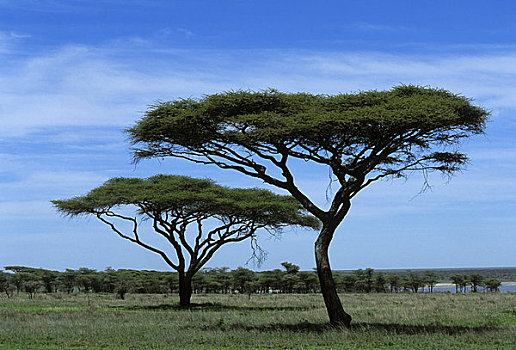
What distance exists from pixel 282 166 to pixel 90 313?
1246cm

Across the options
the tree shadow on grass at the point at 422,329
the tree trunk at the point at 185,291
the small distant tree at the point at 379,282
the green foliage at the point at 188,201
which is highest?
the green foliage at the point at 188,201

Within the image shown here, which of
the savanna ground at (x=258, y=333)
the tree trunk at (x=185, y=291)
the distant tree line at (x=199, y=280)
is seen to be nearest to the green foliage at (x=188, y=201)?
the tree trunk at (x=185, y=291)

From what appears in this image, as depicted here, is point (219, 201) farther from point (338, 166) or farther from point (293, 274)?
point (293, 274)

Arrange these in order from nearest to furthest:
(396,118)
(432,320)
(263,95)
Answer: (396,118), (263,95), (432,320)

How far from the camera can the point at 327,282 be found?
2081 centimetres

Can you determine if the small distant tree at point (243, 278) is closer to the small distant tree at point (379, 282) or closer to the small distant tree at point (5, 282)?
the small distant tree at point (379, 282)

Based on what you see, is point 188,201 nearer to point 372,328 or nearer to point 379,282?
point 372,328

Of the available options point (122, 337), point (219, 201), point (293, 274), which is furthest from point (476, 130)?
point (293, 274)

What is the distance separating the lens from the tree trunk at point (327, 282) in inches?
813

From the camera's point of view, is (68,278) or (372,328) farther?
(68,278)

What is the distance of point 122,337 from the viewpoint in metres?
18.2

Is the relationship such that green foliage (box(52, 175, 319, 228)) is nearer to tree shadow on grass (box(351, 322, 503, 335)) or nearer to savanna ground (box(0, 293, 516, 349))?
savanna ground (box(0, 293, 516, 349))

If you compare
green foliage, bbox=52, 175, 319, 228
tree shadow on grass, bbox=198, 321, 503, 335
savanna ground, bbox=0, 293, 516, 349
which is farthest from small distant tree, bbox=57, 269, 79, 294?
tree shadow on grass, bbox=198, 321, 503, 335

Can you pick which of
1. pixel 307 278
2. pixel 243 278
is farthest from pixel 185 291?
pixel 307 278
